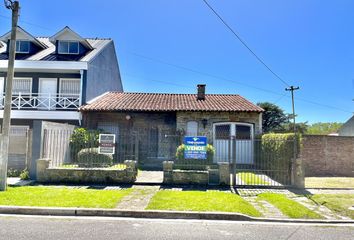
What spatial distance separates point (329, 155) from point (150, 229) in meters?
12.9

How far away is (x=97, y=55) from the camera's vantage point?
2022cm

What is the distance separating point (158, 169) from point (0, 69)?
41.9 feet

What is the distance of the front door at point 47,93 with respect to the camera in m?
18.5

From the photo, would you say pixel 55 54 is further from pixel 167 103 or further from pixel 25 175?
pixel 25 175

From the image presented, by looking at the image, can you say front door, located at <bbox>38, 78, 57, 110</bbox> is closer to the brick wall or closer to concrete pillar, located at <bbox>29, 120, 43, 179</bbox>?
concrete pillar, located at <bbox>29, 120, 43, 179</bbox>

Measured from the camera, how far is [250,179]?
39.5 feet

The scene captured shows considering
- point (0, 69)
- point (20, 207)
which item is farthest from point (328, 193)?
point (0, 69)

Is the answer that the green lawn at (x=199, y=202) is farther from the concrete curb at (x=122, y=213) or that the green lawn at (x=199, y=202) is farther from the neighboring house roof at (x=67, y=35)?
the neighboring house roof at (x=67, y=35)

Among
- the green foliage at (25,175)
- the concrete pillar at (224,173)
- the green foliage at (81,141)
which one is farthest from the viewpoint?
the green foliage at (81,141)

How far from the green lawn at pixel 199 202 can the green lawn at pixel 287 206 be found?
779 millimetres

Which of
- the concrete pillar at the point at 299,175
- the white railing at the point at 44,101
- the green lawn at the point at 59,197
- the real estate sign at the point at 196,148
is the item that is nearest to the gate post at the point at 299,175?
the concrete pillar at the point at 299,175

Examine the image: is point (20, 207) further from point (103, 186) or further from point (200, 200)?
point (200, 200)

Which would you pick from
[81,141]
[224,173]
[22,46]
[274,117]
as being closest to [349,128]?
[274,117]

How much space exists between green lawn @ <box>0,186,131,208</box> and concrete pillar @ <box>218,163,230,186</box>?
134 inches
